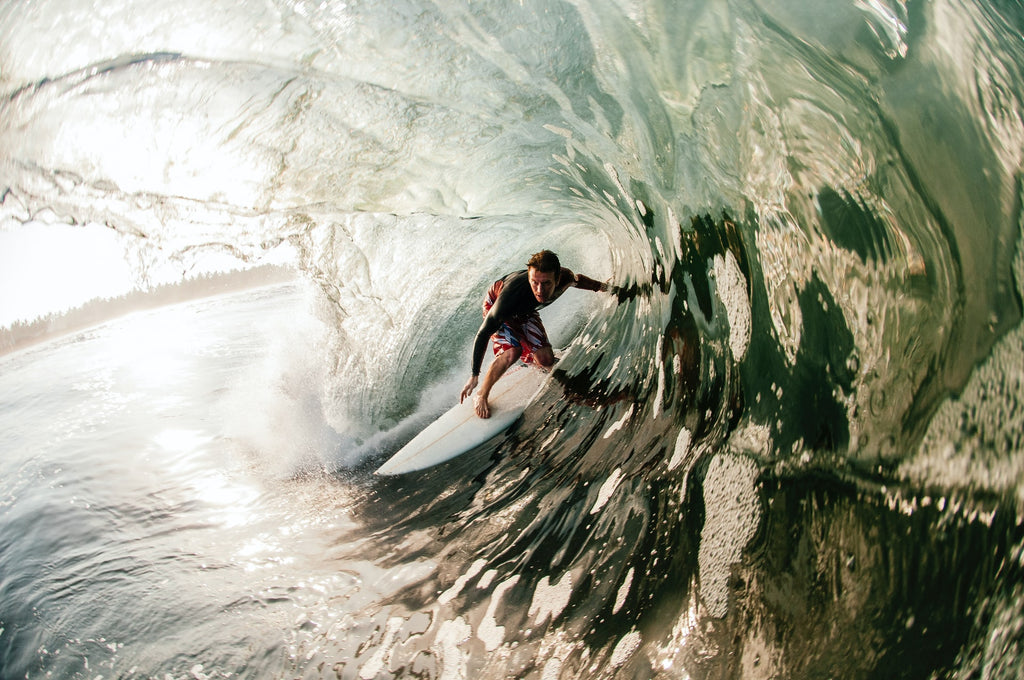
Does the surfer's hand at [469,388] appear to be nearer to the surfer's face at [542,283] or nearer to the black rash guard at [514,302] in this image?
the black rash guard at [514,302]

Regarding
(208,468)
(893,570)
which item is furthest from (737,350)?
(208,468)

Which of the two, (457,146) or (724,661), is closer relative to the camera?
(724,661)

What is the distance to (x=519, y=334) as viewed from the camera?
16.0 feet

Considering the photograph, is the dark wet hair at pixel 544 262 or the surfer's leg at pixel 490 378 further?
the surfer's leg at pixel 490 378

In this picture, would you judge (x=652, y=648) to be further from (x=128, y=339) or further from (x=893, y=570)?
(x=128, y=339)

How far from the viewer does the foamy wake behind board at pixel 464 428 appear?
4.34 m

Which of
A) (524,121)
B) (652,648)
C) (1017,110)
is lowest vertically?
(652,648)

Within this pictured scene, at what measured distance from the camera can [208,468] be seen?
5449mm

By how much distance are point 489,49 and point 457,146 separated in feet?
3.28

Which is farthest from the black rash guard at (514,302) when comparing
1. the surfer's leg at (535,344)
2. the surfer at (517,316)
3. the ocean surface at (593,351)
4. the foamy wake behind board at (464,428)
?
the ocean surface at (593,351)

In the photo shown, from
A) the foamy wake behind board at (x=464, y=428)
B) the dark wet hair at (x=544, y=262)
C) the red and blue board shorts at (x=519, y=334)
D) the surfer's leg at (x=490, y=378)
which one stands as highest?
the dark wet hair at (x=544, y=262)

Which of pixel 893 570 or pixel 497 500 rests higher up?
pixel 893 570

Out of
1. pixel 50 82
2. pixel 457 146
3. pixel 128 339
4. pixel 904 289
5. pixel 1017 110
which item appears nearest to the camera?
pixel 1017 110

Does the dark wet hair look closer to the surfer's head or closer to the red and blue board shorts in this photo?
the surfer's head
